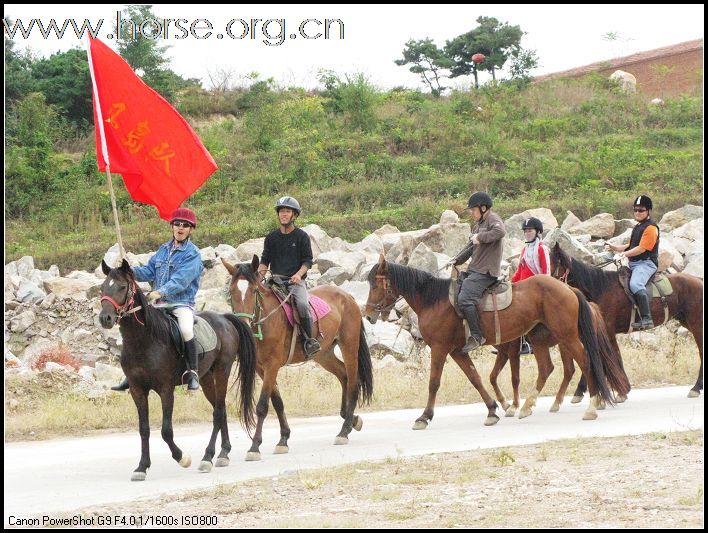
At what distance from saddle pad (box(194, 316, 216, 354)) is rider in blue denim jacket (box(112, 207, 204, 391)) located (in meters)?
0.15

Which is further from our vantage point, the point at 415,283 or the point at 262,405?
the point at 415,283

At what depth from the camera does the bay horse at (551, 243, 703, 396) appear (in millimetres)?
14961

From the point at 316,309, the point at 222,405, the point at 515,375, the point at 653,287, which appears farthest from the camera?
the point at 653,287

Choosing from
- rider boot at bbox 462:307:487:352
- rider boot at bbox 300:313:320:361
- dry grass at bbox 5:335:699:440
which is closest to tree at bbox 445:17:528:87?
dry grass at bbox 5:335:699:440

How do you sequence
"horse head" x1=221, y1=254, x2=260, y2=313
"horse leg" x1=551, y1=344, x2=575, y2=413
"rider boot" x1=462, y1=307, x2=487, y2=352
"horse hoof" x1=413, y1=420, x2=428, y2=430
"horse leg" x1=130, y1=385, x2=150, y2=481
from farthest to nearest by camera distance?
"horse leg" x1=551, y1=344, x2=575, y2=413 → "rider boot" x1=462, y1=307, x2=487, y2=352 → "horse hoof" x1=413, y1=420, x2=428, y2=430 → "horse head" x1=221, y1=254, x2=260, y2=313 → "horse leg" x1=130, y1=385, x2=150, y2=481

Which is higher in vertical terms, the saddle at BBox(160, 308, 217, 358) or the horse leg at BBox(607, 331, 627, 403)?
the saddle at BBox(160, 308, 217, 358)

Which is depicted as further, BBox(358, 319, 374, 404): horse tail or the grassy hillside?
the grassy hillside

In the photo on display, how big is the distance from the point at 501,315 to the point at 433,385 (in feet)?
4.39

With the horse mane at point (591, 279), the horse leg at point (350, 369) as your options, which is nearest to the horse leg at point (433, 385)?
the horse leg at point (350, 369)

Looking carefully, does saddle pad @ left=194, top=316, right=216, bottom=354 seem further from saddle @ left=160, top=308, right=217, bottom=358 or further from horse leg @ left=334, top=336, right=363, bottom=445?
horse leg @ left=334, top=336, right=363, bottom=445

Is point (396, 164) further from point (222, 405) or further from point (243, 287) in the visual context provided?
point (222, 405)

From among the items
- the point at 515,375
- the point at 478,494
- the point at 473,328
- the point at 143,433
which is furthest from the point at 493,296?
the point at 143,433

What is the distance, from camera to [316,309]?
40.1ft

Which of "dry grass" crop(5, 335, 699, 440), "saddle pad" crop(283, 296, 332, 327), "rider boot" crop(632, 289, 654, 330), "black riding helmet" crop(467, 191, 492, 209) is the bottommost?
"dry grass" crop(5, 335, 699, 440)
